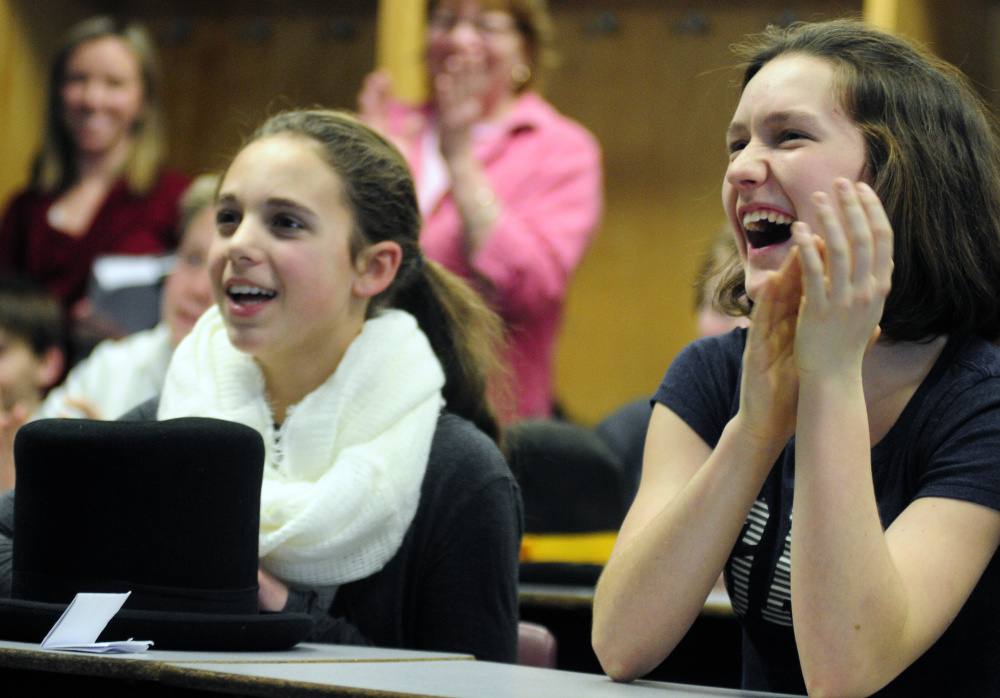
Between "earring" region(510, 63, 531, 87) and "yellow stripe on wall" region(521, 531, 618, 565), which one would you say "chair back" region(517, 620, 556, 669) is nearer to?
"yellow stripe on wall" region(521, 531, 618, 565)

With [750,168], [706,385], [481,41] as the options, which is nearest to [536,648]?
[706,385]

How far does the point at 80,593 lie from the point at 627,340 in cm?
287

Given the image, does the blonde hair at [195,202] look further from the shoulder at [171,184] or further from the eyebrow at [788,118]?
the eyebrow at [788,118]

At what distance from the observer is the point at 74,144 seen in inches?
130

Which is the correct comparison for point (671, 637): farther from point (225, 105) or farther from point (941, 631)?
point (225, 105)

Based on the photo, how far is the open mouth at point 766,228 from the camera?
1.18 m

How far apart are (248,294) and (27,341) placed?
148 centimetres

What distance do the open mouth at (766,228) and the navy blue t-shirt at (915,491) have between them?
168 millimetres

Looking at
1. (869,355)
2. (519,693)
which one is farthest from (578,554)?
(519,693)

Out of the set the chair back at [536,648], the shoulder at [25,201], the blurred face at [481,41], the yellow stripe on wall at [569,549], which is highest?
the blurred face at [481,41]

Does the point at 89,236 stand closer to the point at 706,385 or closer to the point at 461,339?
the point at 461,339

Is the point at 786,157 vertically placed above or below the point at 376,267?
above

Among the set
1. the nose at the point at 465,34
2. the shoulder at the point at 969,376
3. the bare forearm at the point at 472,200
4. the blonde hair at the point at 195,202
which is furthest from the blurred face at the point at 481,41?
the shoulder at the point at 969,376

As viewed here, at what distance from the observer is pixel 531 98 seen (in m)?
2.87
